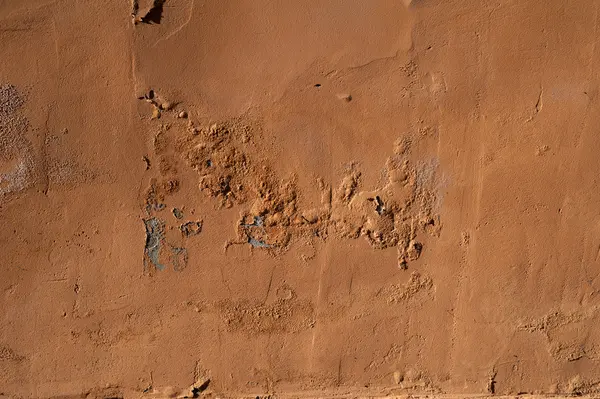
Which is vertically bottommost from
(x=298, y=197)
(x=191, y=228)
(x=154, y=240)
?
(x=154, y=240)

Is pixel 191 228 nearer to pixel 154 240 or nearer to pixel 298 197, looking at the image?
pixel 154 240

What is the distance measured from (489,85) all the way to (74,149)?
14.0 feet

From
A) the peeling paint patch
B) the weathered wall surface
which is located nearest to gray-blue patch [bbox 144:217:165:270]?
the weathered wall surface

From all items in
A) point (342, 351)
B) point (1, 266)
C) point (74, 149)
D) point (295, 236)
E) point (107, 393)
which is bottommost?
point (107, 393)

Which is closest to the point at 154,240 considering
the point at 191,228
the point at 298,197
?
the point at 191,228

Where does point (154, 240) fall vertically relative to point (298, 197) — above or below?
below

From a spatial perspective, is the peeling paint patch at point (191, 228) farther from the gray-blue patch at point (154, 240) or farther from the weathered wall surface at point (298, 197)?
the gray-blue patch at point (154, 240)

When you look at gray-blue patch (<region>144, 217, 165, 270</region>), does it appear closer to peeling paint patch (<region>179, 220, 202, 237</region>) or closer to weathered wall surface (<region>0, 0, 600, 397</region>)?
weathered wall surface (<region>0, 0, 600, 397</region>)

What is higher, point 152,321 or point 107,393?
point 152,321

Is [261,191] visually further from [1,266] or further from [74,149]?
[1,266]

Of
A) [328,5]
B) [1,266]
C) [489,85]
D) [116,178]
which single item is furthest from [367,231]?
[1,266]

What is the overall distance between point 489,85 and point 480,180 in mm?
962

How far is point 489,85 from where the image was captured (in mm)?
4711

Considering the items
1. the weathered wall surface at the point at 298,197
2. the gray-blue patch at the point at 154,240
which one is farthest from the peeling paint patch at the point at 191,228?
the gray-blue patch at the point at 154,240
